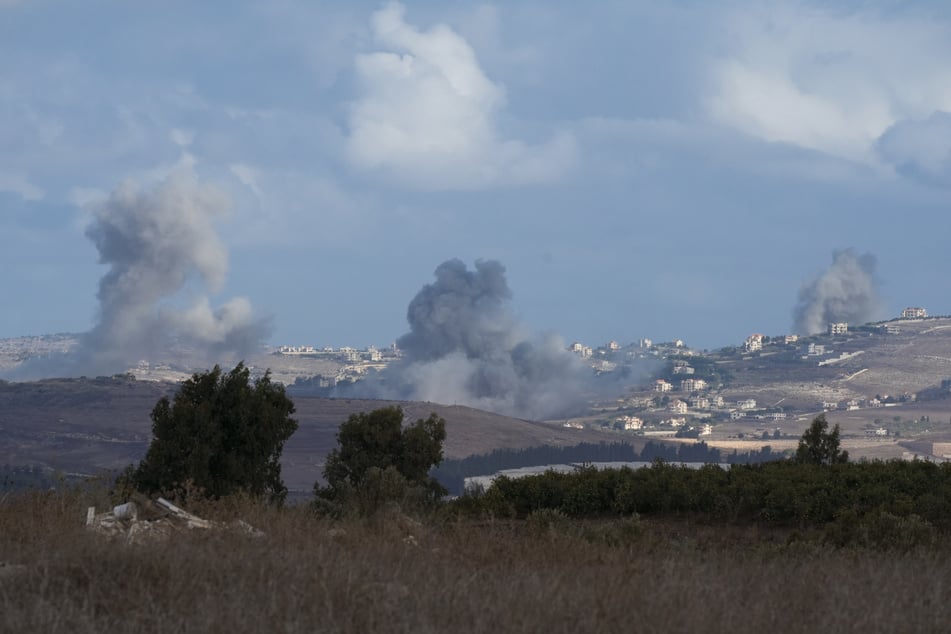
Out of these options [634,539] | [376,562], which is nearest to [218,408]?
[634,539]

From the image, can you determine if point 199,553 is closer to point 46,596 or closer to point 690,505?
point 46,596

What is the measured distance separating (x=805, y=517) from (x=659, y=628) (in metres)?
14.6

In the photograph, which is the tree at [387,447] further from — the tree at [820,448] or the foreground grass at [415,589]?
the foreground grass at [415,589]

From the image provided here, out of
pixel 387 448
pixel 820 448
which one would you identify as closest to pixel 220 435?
pixel 387 448

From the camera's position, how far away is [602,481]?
78.0 ft

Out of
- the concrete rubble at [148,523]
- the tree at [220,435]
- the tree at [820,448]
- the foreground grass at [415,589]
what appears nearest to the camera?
the foreground grass at [415,589]

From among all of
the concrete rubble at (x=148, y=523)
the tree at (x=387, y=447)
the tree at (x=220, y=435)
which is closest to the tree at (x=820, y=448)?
the tree at (x=387, y=447)

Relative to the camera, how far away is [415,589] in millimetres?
8773

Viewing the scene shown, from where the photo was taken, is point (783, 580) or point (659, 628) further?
point (783, 580)

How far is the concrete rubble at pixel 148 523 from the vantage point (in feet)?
34.4

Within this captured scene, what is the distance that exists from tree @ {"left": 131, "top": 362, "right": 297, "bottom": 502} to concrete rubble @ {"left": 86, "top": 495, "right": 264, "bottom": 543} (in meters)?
19.5

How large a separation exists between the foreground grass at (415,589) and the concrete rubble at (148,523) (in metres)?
0.34

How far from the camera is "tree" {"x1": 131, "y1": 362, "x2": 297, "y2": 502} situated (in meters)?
32.5

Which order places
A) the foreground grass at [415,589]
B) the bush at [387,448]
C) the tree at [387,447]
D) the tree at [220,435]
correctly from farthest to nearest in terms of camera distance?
the tree at [387,447] → the bush at [387,448] → the tree at [220,435] → the foreground grass at [415,589]
